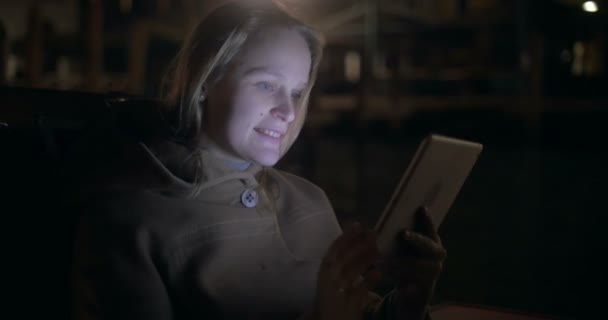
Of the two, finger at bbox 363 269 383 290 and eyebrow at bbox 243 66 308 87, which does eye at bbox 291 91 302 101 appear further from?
finger at bbox 363 269 383 290

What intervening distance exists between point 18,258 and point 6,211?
60 millimetres

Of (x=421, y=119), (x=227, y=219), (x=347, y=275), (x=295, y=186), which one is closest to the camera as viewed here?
(x=347, y=275)

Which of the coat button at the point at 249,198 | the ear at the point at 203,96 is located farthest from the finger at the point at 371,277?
the ear at the point at 203,96

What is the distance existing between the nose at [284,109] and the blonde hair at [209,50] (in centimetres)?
8

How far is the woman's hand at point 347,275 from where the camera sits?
29.0 inches

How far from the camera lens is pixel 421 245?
2.55ft

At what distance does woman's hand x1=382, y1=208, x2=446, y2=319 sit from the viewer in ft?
2.54

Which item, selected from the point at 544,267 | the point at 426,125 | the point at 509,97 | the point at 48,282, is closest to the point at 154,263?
the point at 48,282

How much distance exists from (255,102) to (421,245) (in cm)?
28

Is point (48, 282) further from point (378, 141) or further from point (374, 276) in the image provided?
point (378, 141)

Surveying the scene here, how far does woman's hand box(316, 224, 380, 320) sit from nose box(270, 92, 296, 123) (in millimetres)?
209

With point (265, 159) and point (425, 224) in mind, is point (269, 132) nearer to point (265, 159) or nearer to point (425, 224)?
point (265, 159)

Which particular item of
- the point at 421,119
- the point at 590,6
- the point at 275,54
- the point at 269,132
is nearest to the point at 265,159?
the point at 269,132

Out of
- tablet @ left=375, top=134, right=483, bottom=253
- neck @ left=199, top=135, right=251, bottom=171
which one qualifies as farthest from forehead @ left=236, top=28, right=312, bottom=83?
tablet @ left=375, top=134, right=483, bottom=253
